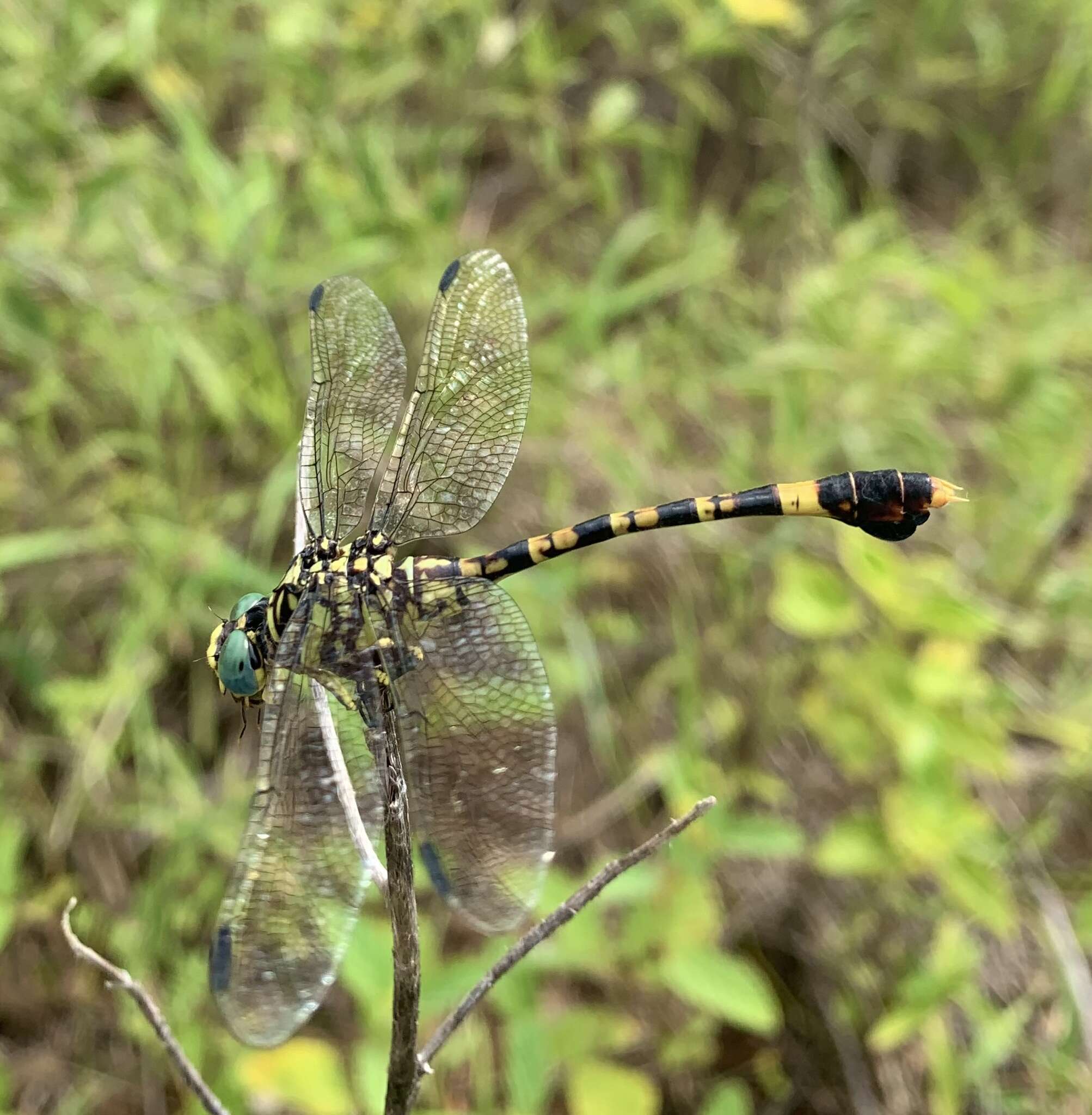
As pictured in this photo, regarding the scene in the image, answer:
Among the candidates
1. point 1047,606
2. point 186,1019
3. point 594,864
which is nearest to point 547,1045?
point 594,864

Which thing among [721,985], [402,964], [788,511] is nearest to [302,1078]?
[721,985]

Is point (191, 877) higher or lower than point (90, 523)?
lower

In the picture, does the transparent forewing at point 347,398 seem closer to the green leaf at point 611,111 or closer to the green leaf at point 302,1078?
the green leaf at point 302,1078

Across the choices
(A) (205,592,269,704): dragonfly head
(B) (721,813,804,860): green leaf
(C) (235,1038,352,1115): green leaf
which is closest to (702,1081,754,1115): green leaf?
(B) (721,813,804,860): green leaf

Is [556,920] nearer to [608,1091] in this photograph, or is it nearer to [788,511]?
[788,511]

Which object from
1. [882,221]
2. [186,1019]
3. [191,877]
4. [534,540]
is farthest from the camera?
[882,221]

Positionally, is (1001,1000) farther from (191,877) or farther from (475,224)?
(475,224)
